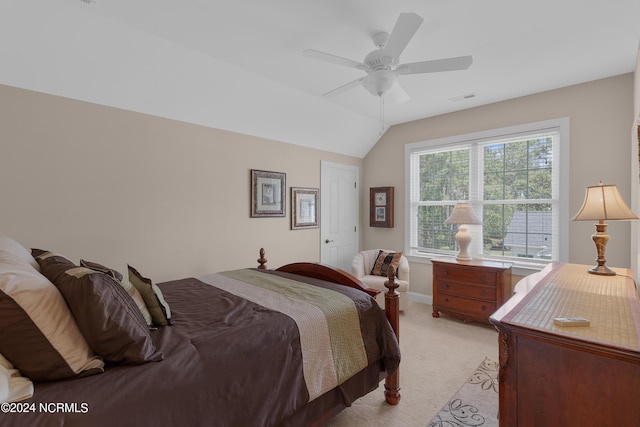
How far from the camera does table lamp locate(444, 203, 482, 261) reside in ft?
12.0

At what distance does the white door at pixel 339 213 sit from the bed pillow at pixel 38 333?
3.57 meters

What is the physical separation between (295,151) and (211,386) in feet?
11.0

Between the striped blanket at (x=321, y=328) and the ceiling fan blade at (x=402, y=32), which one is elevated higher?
the ceiling fan blade at (x=402, y=32)

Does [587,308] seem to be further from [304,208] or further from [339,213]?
[339,213]

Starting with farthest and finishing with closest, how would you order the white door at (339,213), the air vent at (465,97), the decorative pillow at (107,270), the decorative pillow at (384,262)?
the white door at (339,213) < the decorative pillow at (384,262) < the air vent at (465,97) < the decorative pillow at (107,270)

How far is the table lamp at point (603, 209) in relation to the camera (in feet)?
6.60

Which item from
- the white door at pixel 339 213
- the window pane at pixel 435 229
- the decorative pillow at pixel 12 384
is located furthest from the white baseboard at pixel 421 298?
the decorative pillow at pixel 12 384

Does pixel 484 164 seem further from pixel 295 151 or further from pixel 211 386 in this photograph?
pixel 211 386

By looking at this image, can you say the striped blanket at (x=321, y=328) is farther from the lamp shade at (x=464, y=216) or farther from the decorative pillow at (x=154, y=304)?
the lamp shade at (x=464, y=216)

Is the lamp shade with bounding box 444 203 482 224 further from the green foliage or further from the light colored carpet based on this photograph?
the light colored carpet

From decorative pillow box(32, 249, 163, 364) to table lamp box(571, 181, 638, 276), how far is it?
2.66 meters

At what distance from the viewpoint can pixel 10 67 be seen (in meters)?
2.15

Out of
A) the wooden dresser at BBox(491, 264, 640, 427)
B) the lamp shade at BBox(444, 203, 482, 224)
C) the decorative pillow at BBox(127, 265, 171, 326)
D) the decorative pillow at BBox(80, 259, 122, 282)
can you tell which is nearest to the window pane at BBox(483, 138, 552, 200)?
the lamp shade at BBox(444, 203, 482, 224)

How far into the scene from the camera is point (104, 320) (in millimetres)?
1132
